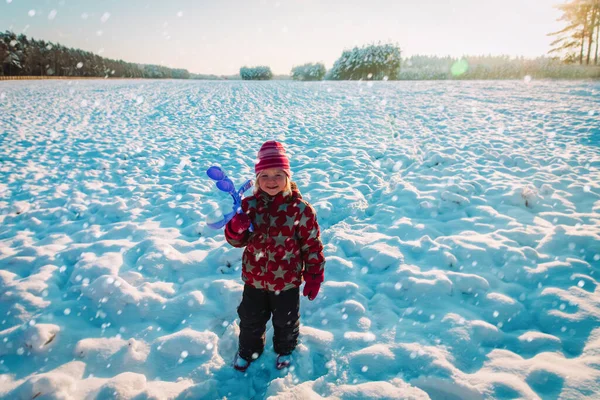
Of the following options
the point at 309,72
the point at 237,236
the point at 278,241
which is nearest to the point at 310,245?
the point at 278,241

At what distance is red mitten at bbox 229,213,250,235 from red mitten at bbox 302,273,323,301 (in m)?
0.61

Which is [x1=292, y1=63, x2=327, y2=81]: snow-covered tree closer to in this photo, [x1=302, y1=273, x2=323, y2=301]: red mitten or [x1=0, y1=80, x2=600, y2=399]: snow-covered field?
[x1=0, y1=80, x2=600, y2=399]: snow-covered field

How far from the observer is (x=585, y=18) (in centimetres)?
3400

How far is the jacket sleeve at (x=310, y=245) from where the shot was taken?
217 cm

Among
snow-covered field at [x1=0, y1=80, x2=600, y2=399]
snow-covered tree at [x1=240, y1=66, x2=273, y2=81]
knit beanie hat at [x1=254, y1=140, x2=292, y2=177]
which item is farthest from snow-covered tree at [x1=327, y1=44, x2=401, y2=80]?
knit beanie hat at [x1=254, y1=140, x2=292, y2=177]

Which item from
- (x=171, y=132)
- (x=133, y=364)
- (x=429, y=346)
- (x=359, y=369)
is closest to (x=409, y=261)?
(x=429, y=346)

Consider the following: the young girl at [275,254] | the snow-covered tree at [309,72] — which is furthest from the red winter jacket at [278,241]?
the snow-covered tree at [309,72]

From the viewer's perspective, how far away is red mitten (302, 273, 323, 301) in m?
2.21

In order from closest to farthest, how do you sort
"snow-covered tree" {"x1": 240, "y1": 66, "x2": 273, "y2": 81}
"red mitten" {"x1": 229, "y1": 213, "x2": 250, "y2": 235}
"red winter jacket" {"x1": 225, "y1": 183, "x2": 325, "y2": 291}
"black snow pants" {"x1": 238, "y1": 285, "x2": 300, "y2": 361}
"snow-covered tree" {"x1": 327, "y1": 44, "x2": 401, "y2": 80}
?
"red mitten" {"x1": 229, "y1": 213, "x2": 250, "y2": 235}
"red winter jacket" {"x1": 225, "y1": 183, "x2": 325, "y2": 291}
"black snow pants" {"x1": 238, "y1": 285, "x2": 300, "y2": 361}
"snow-covered tree" {"x1": 327, "y1": 44, "x2": 401, "y2": 80}
"snow-covered tree" {"x1": 240, "y1": 66, "x2": 273, "y2": 81}

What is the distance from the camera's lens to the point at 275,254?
84.3 inches

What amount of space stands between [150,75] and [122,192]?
8226 centimetres

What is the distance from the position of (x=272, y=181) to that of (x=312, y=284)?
81cm

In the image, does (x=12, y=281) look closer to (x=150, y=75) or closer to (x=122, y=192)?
(x=122, y=192)

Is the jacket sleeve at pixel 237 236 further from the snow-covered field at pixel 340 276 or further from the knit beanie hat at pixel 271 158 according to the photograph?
the snow-covered field at pixel 340 276
